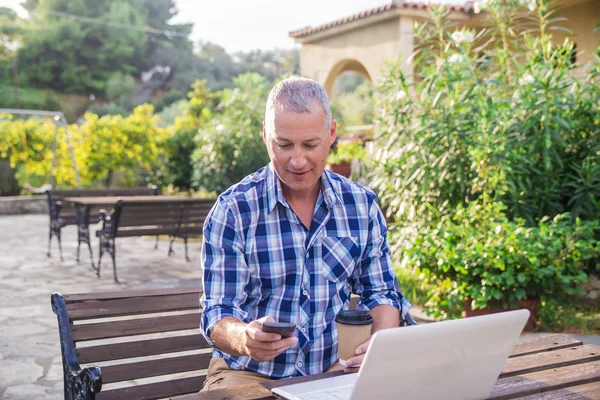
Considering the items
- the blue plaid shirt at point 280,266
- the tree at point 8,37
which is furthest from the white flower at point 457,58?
the tree at point 8,37

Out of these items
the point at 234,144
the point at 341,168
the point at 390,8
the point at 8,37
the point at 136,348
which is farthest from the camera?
the point at 8,37

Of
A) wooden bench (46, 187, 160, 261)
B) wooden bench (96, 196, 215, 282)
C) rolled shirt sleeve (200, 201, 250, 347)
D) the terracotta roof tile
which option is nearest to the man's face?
rolled shirt sleeve (200, 201, 250, 347)

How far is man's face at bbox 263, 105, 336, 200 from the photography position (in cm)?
181

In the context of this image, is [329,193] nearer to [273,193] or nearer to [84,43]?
[273,193]

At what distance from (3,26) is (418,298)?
32539 mm

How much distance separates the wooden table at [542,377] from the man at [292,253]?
0.91ft

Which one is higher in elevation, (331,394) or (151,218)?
(331,394)

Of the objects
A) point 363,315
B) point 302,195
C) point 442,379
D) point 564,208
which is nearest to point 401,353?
point 442,379

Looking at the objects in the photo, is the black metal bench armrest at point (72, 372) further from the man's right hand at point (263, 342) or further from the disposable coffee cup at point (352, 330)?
the disposable coffee cup at point (352, 330)

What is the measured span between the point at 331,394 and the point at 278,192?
721 millimetres

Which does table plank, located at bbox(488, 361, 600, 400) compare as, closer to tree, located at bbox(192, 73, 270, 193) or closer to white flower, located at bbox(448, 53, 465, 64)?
white flower, located at bbox(448, 53, 465, 64)

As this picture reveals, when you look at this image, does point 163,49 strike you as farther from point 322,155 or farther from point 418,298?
point 322,155

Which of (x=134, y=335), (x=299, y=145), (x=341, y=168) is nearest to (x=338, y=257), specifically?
(x=299, y=145)

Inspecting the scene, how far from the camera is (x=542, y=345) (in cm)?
195
